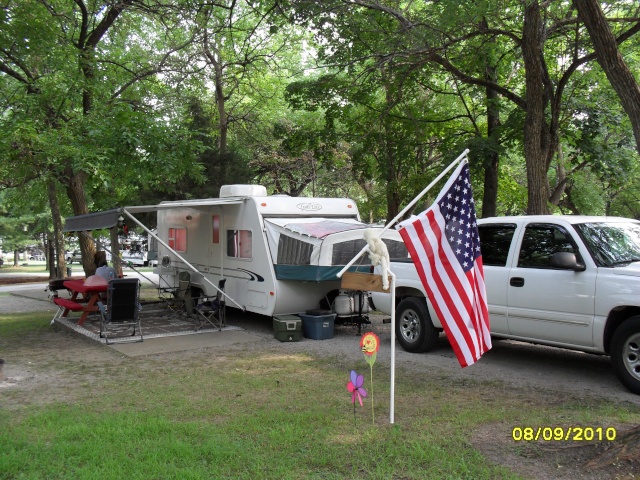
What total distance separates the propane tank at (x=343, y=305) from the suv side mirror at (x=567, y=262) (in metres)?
4.52

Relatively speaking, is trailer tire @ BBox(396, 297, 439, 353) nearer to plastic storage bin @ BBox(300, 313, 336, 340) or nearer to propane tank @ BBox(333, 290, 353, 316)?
plastic storage bin @ BBox(300, 313, 336, 340)

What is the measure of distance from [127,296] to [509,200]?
12.5 metres

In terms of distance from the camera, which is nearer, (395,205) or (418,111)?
(418,111)

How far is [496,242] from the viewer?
7.60 meters

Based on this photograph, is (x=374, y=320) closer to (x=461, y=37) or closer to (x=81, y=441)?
(x=461, y=37)

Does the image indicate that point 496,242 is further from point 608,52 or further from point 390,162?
point 390,162

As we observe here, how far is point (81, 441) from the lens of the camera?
4703 mm

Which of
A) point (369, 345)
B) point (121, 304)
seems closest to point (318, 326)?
point (121, 304)

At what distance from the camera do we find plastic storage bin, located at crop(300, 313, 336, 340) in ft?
32.3

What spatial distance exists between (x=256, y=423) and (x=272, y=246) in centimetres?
537

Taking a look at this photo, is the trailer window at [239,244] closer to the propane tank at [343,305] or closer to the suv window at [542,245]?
the propane tank at [343,305]

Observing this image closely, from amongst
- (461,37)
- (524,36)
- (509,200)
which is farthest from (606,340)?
(509,200)

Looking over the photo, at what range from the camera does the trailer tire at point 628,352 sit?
590 centimetres
